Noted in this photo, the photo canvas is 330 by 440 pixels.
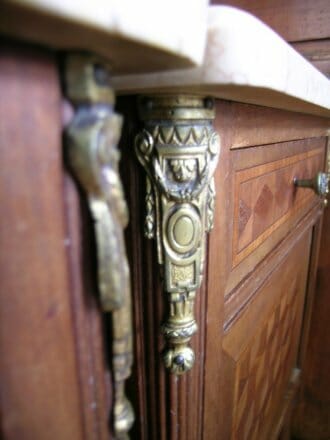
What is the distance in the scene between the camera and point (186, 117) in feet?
0.71

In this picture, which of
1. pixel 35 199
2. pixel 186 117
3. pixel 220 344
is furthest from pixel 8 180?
pixel 220 344

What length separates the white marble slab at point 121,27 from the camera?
0.09 meters

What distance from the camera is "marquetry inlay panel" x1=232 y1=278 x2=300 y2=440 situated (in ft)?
1.37

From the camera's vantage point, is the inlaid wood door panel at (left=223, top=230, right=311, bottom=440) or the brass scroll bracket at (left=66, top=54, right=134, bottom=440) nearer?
the brass scroll bracket at (left=66, top=54, right=134, bottom=440)

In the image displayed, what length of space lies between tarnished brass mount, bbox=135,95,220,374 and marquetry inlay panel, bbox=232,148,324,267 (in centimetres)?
9

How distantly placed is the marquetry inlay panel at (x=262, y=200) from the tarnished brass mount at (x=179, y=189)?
0.09 meters

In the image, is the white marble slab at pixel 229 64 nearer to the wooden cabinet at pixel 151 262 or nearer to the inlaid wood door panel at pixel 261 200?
the wooden cabinet at pixel 151 262

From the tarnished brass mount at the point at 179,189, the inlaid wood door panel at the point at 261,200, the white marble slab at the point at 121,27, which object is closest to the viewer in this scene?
the white marble slab at the point at 121,27

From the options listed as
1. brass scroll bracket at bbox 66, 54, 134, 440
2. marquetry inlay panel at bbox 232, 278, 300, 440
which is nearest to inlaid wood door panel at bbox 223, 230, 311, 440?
marquetry inlay panel at bbox 232, 278, 300, 440

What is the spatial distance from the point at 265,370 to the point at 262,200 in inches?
11.1

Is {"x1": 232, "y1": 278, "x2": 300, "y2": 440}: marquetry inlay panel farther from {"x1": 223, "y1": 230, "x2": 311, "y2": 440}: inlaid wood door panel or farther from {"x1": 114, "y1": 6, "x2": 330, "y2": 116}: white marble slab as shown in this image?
{"x1": 114, "y1": 6, "x2": 330, "y2": 116}: white marble slab

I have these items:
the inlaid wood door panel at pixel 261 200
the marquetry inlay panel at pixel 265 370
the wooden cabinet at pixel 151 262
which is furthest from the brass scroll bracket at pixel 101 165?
the marquetry inlay panel at pixel 265 370

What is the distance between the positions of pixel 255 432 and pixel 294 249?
0.92ft

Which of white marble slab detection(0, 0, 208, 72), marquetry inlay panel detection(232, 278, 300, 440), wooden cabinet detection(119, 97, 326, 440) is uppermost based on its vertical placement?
white marble slab detection(0, 0, 208, 72)
